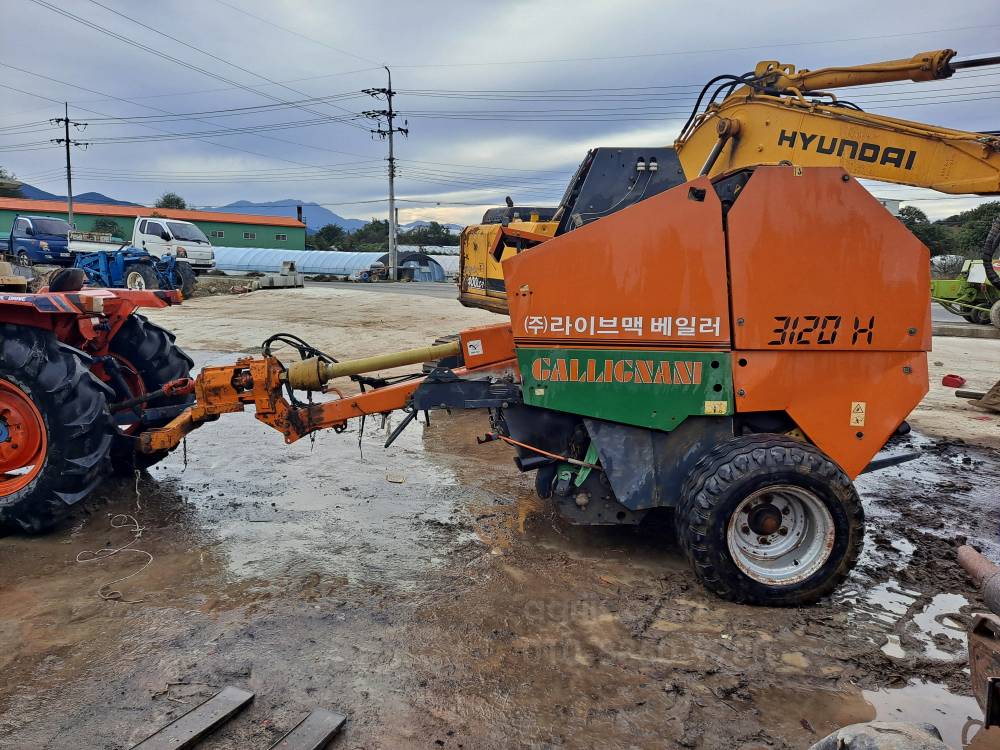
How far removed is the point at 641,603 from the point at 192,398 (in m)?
3.96

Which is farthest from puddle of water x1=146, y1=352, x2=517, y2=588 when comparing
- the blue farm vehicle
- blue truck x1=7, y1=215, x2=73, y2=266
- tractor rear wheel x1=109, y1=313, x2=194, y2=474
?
blue truck x1=7, y1=215, x2=73, y2=266

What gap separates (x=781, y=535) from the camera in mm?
3832

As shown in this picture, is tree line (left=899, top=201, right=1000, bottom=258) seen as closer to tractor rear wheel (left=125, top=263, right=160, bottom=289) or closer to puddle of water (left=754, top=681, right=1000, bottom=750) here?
tractor rear wheel (left=125, top=263, right=160, bottom=289)

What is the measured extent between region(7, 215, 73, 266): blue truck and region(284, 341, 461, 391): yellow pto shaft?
19152 millimetres

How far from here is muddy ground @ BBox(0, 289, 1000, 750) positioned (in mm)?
2730

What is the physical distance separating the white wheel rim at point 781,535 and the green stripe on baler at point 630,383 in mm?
552

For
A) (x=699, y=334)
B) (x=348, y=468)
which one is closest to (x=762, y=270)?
(x=699, y=334)

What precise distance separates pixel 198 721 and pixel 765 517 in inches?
113

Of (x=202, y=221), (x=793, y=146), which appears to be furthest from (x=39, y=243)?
(x=202, y=221)

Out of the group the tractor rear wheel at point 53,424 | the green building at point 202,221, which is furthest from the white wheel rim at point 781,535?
the green building at point 202,221

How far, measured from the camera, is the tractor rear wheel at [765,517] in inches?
141

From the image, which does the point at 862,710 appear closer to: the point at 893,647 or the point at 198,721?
the point at 893,647

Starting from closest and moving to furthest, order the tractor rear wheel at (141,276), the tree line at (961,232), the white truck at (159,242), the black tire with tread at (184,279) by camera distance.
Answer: the tractor rear wheel at (141,276), the black tire with tread at (184,279), the white truck at (159,242), the tree line at (961,232)

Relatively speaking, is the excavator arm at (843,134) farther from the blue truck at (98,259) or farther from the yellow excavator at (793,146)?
the blue truck at (98,259)
